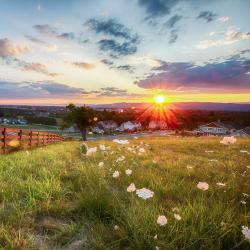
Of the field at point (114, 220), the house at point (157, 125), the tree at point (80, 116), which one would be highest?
the field at point (114, 220)

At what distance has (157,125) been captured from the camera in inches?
7047

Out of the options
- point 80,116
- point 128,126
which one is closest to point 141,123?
point 128,126

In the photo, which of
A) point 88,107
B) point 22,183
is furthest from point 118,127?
point 22,183

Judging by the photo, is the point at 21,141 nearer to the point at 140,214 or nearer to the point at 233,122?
the point at 140,214

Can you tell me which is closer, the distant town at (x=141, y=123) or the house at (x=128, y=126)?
the distant town at (x=141, y=123)

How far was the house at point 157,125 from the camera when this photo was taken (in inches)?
6786

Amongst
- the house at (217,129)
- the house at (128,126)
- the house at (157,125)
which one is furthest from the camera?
the house at (157,125)

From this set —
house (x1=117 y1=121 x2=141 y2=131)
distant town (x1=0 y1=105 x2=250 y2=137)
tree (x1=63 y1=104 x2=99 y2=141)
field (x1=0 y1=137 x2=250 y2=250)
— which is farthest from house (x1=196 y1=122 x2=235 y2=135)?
field (x1=0 y1=137 x2=250 y2=250)

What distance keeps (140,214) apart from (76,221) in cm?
94

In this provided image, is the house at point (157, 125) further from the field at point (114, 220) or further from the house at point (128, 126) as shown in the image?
the field at point (114, 220)

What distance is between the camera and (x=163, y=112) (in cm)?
19788

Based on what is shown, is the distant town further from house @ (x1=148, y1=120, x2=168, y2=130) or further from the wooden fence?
the wooden fence

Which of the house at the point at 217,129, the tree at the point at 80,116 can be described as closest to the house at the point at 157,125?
the house at the point at 217,129

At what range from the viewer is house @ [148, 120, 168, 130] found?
172 meters
